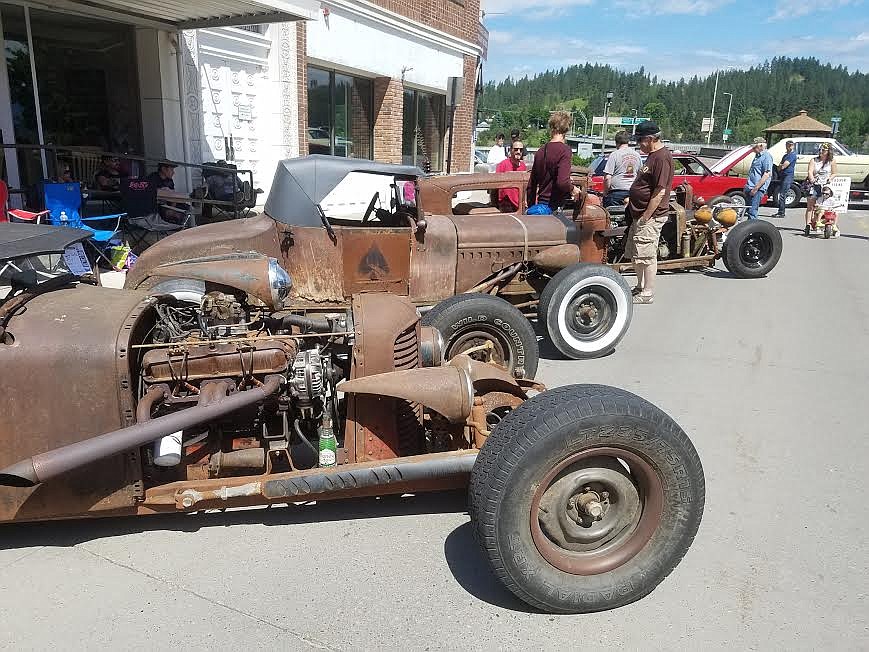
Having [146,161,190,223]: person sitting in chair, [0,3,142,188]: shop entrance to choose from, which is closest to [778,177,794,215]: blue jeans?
[146,161,190,223]: person sitting in chair

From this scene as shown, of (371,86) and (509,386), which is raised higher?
(371,86)

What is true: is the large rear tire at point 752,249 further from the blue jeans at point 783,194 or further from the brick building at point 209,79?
the blue jeans at point 783,194

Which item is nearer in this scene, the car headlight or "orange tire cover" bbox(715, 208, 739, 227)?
the car headlight

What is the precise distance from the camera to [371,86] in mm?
15648

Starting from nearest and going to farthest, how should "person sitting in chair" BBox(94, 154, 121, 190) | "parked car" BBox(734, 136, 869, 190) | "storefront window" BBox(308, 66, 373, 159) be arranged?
1. "person sitting in chair" BBox(94, 154, 121, 190)
2. "storefront window" BBox(308, 66, 373, 159)
3. "parked car" BBox(734, 136, 869, 190)

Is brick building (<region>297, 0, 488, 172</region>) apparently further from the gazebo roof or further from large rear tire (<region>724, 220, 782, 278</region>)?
the gazebo roof

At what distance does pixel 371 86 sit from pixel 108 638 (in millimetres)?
14802

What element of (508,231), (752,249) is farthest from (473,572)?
(752,249)

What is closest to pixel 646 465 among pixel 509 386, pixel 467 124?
pixel 509 386

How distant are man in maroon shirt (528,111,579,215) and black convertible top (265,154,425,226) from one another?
6.88 feet

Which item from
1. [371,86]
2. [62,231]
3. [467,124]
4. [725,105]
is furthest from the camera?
[725,105]

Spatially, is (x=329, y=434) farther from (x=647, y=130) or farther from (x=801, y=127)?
(x=801, y=127)

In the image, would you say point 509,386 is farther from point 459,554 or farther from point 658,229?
point 658,229

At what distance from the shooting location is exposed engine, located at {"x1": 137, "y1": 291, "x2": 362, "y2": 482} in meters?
2.96
